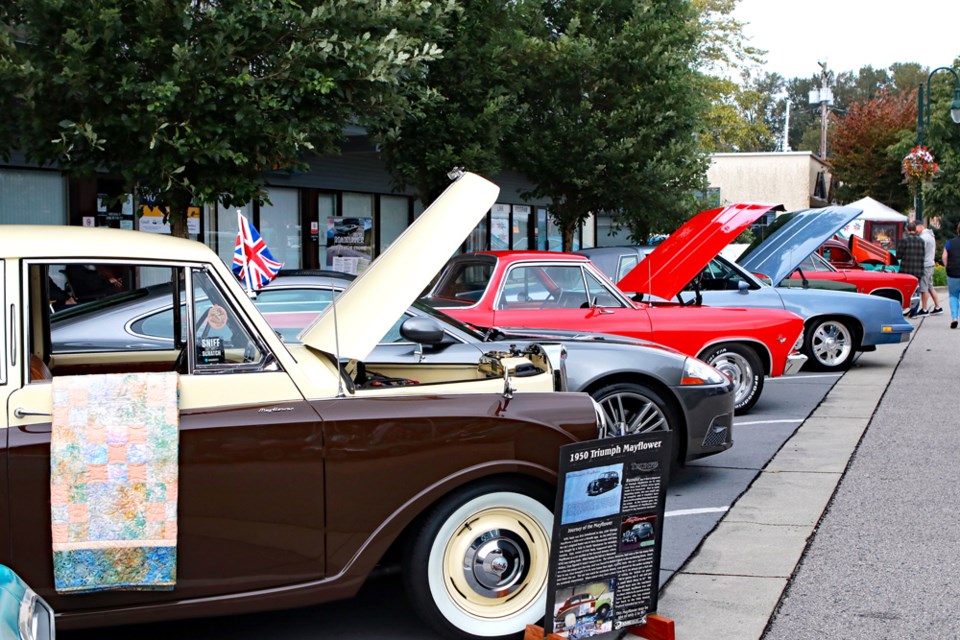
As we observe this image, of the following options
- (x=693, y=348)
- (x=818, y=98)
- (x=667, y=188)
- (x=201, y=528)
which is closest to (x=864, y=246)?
(x=667, y=188)

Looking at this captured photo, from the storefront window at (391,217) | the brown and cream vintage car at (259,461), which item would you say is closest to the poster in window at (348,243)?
the storefront window at (391,217)

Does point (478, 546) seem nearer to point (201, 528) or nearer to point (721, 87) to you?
point (201, 528)

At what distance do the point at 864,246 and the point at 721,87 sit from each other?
19959mm

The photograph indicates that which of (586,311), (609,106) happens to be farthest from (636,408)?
(609,106)

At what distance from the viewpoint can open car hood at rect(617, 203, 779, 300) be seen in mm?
10375

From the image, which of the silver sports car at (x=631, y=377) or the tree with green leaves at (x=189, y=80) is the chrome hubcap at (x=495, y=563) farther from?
the tree with green leaves at (x=189, y=80)

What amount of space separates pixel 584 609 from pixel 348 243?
59.5ft

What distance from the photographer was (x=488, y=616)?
429 centimetres

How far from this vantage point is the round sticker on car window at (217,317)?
4125mm

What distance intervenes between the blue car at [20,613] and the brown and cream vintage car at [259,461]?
0.65 meters

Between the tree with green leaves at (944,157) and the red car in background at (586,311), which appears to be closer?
the red car in background at (586,311)

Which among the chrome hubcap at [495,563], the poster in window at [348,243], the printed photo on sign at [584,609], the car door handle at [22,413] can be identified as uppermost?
the poster in window at [348,243]

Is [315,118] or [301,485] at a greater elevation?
[315,118]

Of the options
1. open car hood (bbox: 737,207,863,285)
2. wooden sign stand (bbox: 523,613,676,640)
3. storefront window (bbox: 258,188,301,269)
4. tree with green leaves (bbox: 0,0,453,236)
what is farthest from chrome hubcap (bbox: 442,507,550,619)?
storefront window (bbox: 258,188,301,269)
